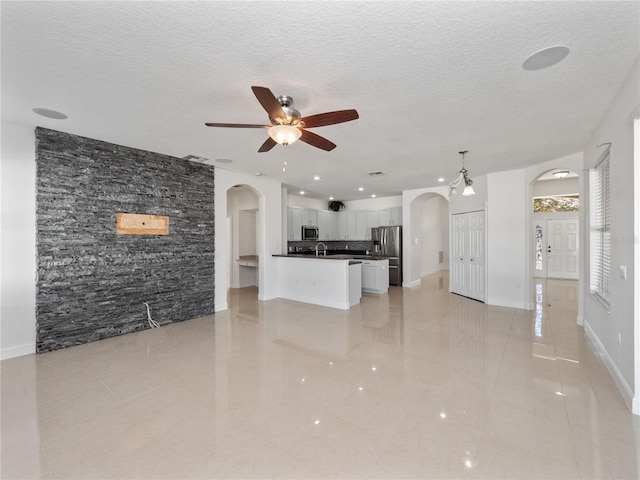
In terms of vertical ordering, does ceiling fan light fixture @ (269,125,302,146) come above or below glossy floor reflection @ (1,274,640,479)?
above

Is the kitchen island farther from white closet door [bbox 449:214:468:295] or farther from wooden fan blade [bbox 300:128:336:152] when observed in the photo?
wooden fan blade [bbox 300:128:336:152]

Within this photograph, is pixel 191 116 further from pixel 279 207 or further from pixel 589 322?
pixel 589 322

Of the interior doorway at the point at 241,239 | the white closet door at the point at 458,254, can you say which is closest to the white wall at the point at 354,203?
the interior doorway at the point at 241,239

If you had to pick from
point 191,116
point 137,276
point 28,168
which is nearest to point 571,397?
point 191,116

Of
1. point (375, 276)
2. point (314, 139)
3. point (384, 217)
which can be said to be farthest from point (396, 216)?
point (314, 139)

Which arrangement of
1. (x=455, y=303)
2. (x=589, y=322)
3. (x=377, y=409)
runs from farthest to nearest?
(x=455, y=303), (x=589, y=322), (x=377, y=409)

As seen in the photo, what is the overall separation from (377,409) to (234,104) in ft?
9.91

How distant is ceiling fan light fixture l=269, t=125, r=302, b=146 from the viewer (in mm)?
2523

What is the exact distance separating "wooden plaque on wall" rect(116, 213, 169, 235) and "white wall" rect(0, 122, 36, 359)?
907 millimetres

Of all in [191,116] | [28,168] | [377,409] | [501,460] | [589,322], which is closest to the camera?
[501,460]

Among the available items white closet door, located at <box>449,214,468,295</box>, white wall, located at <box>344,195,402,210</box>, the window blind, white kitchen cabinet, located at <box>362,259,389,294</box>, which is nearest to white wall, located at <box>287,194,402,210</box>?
white wall, located at <box>344,195,402,210</box>

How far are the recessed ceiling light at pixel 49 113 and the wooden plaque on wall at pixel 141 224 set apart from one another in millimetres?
Result: 1373

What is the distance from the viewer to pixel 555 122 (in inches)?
129

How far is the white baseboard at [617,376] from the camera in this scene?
88.5 inches
